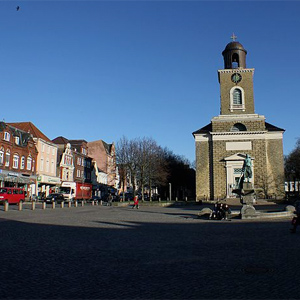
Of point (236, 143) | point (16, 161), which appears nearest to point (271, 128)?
point (236, 143)

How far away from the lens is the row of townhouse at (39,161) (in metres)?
50.2

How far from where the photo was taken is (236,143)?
176 feet

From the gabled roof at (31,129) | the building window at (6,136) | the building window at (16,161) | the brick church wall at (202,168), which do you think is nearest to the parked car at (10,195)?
the building window at (16,161)

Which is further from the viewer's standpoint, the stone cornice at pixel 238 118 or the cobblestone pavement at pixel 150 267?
the stone cornice at pixel 238 118

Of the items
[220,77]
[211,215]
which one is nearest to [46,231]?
[211,215]

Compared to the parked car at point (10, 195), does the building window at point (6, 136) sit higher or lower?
higher

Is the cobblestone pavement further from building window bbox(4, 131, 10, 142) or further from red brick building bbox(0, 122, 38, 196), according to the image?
building window bbox(4, 131, 10, 142)

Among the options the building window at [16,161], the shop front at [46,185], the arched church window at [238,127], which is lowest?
the shop front at [46,185]

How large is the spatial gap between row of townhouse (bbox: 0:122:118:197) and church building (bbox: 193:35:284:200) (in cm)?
1638

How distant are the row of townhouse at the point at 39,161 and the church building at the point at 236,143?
16376mm

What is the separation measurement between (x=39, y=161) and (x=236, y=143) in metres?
32.2

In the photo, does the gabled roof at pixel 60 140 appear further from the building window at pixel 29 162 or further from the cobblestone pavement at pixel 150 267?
the cobblestone pavement at pixel 150 267

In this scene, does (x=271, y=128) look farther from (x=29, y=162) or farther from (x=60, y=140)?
(x=60, y=140)

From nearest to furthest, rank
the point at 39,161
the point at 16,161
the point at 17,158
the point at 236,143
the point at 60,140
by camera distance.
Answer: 1. the point at 16,161
2. the point at 17,158
3. the point at 236,143
4. the point at 39,161
5. the point at 60,140
